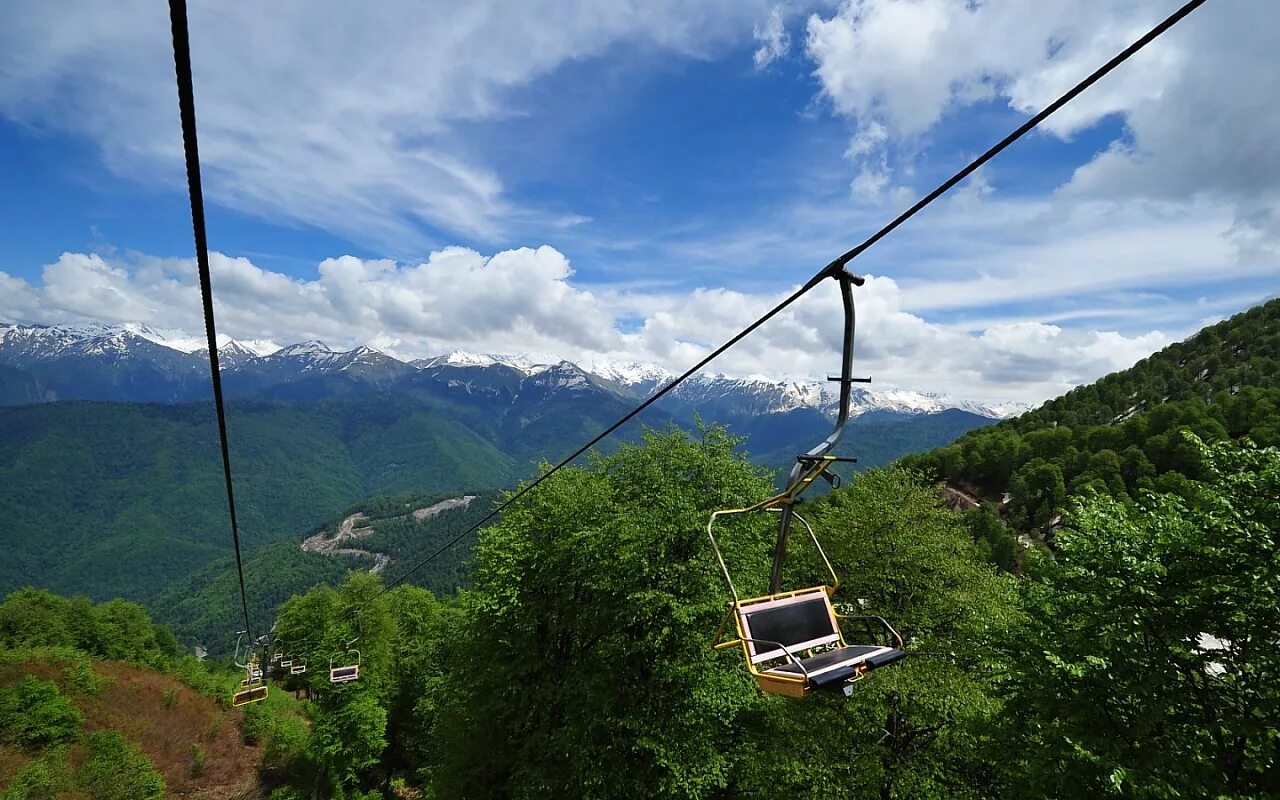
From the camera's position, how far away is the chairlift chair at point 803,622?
17.5ft

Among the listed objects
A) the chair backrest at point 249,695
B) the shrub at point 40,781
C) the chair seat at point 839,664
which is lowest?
the shrub at point 40,781

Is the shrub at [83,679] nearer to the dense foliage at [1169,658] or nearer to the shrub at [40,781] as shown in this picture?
the shrub at [40,781]

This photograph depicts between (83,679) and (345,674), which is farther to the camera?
(83,679)

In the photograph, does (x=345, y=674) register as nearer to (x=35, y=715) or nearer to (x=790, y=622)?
(x=35, y=715)

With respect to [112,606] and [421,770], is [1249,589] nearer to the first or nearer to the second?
[421,770]

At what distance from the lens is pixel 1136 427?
9150cm

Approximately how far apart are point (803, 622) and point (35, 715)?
2150 inches

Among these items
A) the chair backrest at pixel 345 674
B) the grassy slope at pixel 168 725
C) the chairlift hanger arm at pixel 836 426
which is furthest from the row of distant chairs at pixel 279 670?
the chairlift hanger arm at pixel 836 426

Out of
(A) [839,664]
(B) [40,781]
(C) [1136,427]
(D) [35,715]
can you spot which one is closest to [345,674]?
(B) [40,781]

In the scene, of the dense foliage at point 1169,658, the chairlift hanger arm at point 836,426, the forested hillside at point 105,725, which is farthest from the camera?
the forested hillside at point 105,725

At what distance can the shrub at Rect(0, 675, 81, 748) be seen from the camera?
36.4m

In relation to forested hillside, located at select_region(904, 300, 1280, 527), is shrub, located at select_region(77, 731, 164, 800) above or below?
below

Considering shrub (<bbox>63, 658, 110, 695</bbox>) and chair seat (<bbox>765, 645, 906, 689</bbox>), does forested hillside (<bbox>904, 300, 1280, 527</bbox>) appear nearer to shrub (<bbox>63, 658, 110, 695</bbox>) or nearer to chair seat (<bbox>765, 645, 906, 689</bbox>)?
chair seat (<bbox>765, 645, 906, 689</bbox>)

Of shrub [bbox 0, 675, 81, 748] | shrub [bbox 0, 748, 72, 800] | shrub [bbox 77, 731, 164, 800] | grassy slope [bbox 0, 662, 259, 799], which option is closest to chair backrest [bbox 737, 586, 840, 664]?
shrub [bbox 0, 748, 72, 800]
